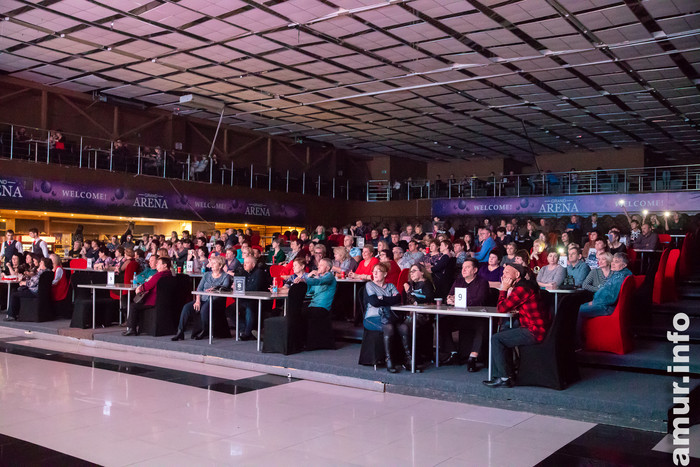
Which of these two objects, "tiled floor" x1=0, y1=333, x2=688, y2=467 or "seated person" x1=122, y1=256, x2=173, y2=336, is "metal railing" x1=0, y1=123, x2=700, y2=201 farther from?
"tiled floor" x1=0, y1=333, x2=688, y2=467

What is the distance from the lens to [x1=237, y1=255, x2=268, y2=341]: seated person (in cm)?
833

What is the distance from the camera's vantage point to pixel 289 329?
7160mm

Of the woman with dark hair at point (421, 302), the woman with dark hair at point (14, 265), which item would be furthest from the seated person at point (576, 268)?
the woman with dark hair at point (14, 265)

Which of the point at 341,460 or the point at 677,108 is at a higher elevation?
the point at 677,108

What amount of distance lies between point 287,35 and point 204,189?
7560 millimetres

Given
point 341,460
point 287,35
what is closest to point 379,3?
point 287,35

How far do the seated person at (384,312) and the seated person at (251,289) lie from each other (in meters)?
2.29

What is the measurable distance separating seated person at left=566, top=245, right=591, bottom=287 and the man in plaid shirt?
240cm

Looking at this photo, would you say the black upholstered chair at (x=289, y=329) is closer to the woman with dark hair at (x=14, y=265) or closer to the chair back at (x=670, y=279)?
the chair back at (x=670, y=279)

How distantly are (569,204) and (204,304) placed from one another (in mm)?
13845

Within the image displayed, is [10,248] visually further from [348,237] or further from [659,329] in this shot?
[659,329]

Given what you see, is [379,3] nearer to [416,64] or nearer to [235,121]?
[416,64]

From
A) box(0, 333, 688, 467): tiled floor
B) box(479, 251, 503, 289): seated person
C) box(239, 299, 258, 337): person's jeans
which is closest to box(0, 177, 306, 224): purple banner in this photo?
box(239, 299, 258, 337): person's jeans

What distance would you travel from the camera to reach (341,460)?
4.00 m
